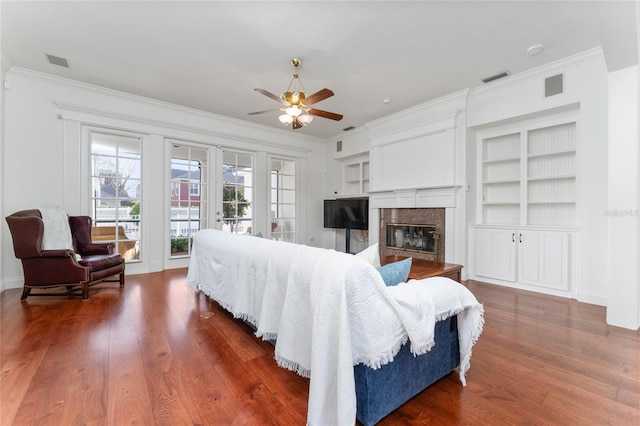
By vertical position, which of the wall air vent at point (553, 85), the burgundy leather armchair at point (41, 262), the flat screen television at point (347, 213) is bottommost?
the burgundy leather armchair at point (41, 262)

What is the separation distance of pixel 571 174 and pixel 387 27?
3030 mm

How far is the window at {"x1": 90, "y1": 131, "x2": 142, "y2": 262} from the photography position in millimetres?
4379

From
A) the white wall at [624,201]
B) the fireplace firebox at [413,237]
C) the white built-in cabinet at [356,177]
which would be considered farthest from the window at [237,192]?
the white wall at [624,201]

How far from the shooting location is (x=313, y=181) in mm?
6852

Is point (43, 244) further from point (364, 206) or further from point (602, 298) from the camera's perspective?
point (602, 298)

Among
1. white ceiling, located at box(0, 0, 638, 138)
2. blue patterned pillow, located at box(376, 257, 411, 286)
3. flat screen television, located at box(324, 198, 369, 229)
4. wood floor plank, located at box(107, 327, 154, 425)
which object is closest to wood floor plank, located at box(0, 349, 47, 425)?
wood floor plank, located at box(107, 327, 154, 425)

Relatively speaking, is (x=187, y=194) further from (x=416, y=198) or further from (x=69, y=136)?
(x=416, y=198)

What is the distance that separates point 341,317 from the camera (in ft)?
4.09

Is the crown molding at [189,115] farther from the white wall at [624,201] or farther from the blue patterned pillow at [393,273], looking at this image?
the white wall at [624,201]

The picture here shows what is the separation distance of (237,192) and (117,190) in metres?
2.00

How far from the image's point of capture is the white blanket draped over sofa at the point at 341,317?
49.7 inches

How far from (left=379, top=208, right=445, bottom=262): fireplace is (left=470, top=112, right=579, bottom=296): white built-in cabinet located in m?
0.53

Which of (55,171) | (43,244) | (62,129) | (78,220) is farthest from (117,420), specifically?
(62,129)

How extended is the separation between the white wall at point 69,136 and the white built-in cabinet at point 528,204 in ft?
15.4
